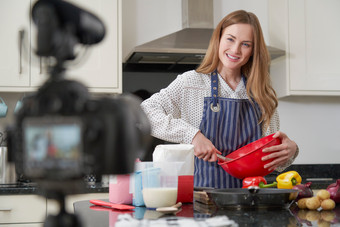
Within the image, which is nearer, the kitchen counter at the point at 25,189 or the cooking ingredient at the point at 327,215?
the cooking ingredient at the point at 327,215

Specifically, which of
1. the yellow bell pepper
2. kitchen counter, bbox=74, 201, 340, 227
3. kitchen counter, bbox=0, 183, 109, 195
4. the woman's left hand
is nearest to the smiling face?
the woman's left hand

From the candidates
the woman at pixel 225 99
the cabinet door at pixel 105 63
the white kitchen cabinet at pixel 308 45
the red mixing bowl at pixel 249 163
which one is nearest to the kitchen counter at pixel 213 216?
the red mixing bowl at pixel 249 163

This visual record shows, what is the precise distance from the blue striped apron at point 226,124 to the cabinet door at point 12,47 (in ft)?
4.32

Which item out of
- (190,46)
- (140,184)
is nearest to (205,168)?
(140,184)

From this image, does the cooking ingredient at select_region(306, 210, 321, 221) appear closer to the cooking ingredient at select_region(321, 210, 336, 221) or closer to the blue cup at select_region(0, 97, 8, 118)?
the cooking ingredient at select_region(321, 210, 336, 221)

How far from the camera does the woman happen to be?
1991 millimetres

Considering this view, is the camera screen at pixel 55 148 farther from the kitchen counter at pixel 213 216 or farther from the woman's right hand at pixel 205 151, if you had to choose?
the woman's right hand at pixel 205 151

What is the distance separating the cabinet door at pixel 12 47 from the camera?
284 cm

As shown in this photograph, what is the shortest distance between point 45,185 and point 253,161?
1.40 meters

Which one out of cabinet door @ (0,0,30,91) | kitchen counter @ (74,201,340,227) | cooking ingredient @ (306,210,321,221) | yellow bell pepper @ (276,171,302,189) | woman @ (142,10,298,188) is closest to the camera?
kitchen counter @ (74,201,340,227)

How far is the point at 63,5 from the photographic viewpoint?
0.36 meters


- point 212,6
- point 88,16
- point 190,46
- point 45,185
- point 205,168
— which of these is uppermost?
point 212,6

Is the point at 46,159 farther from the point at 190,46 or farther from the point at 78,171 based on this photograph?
the point at 190,46

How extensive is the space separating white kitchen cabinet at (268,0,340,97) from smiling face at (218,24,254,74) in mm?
1219
